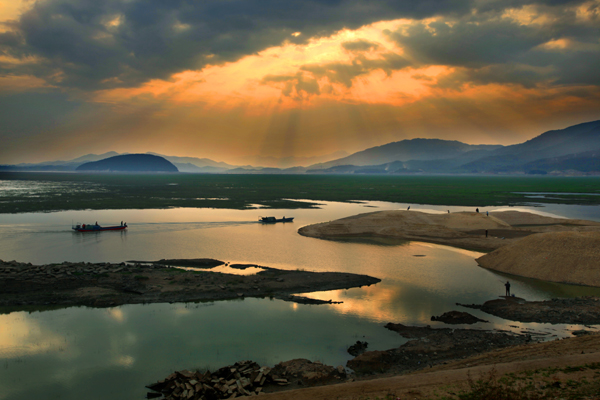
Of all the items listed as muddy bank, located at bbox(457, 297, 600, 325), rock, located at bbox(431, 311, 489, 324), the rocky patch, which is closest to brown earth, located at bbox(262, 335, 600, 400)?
the rocky patch

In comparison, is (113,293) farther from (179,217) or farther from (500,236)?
(500,236)

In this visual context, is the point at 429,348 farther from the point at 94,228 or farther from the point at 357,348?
the point at 94,228

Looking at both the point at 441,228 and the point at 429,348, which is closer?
the point at 429,348

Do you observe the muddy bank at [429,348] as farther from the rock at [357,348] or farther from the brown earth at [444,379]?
the brown earth at [444,379]

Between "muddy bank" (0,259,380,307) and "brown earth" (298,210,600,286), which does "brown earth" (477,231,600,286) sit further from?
"muddy bank" (0,259,380,307)

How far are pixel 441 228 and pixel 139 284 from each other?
4871 cm

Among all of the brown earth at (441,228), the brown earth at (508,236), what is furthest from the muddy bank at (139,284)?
the brown earth at (441,228)

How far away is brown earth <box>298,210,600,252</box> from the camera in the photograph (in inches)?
2322

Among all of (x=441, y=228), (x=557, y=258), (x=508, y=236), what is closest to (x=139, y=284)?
(x=557, y=258)

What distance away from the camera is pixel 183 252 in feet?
159

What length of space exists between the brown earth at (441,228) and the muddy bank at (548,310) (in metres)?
24.3

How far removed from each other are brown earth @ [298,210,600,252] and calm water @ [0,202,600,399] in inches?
302

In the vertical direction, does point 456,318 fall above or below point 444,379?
below

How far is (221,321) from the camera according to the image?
27.3m
